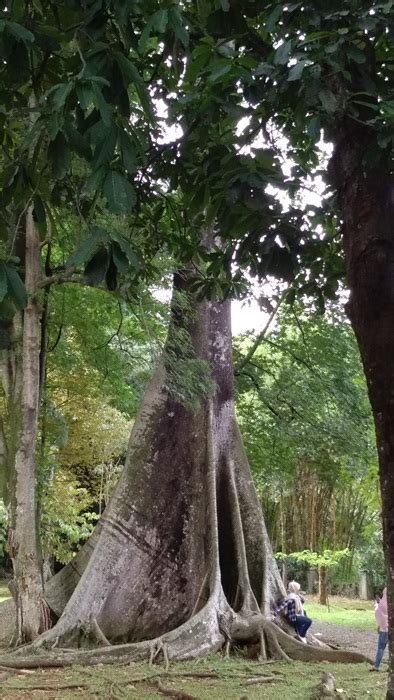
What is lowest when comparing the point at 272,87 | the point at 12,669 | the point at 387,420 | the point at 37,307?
the point at 12,669

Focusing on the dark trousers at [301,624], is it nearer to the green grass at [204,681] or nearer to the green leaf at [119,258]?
the green grass at [204,681]

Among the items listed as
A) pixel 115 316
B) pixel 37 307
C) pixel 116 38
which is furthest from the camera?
pixel 115 316

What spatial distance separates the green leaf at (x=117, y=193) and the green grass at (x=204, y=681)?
435 cm

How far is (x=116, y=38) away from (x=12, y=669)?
5575 millimetres

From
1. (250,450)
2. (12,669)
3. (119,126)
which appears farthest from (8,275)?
(250,450)

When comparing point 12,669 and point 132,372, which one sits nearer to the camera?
point 12,669

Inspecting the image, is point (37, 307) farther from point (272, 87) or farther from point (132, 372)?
point (272, 87)

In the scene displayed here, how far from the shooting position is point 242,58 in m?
2.79

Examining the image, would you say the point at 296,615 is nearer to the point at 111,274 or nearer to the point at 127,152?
the point at 111,274

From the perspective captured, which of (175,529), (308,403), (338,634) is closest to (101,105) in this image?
(175,529)

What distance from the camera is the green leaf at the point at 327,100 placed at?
8.45ft

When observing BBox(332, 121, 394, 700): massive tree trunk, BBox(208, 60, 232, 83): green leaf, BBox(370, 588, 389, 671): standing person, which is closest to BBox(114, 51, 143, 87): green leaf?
BBox(208, 60, 232, 83): green leaf

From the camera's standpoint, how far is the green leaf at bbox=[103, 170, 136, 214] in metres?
2.33

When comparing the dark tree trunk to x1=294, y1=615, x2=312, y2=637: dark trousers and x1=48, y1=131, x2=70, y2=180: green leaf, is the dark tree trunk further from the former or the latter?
x1=48, y1=131, x2=70, y2=180: green leaf
